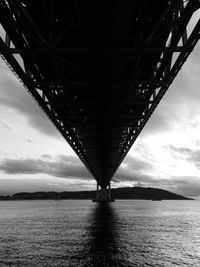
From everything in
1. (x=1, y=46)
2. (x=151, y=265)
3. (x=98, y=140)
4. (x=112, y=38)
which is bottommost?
(x=151, y=265)

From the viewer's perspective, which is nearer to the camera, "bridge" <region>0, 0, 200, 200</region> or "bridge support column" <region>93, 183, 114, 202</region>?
"bridge" <region>0, 0, 200, 200</region>

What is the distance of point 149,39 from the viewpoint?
11.4 meters

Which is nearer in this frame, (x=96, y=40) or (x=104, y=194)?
(x=96, y=40)

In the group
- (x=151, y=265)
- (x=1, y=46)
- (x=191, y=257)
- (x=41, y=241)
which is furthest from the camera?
(x=41, y=241)

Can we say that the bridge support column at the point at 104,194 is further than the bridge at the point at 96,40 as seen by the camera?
Yes

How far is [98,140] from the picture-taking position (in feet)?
116

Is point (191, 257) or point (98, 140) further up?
point (98, 140)

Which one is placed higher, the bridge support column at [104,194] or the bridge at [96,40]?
the bridge support column at [104,194]

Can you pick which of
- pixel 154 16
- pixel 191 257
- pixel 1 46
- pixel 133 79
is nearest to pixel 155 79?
pixel 133 79

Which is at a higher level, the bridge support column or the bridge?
the bridge support column

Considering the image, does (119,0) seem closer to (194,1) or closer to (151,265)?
(194,1)

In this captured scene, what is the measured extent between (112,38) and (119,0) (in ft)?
7.95

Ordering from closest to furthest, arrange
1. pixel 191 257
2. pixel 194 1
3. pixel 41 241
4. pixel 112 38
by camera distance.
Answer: pixel 194 1, pixel 112 38, pixel 191 257, pixel 41 241

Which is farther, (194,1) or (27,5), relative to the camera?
(27,5)
